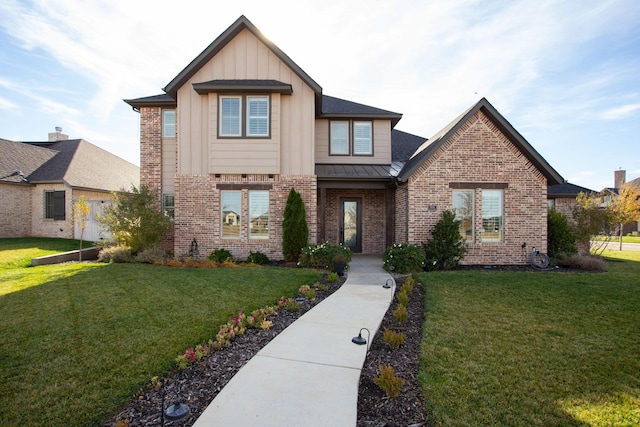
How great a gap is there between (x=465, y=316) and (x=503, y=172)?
7.12 metres

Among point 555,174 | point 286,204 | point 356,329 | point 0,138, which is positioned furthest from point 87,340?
point 0,138

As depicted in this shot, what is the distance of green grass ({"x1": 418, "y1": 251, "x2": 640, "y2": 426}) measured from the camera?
10.3 feet

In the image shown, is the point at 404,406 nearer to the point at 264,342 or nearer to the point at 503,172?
the point at 264,342

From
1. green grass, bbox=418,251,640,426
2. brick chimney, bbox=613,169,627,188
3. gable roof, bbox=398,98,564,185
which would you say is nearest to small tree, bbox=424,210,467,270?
gable roof, bbox=398,98,564,185

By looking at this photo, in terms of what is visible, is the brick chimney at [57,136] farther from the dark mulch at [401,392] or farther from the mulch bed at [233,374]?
the dark mulch at [401,392]

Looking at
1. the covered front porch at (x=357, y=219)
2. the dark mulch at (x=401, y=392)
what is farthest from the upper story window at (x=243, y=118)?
the dark mulch at (x=401, y=392)

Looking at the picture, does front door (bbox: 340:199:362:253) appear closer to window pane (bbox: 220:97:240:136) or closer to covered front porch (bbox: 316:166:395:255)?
covered front porch (bbox: 316:166:395:255)

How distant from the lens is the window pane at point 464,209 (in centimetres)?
1116

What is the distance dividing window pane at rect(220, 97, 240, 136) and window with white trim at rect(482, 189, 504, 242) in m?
8.68

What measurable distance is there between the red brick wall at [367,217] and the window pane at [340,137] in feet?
5.57

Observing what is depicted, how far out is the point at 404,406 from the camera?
126 inches

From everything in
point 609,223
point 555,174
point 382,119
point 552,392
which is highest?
point 382,119

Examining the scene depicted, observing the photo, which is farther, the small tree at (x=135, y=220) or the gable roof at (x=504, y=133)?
the small tree at (x=135, y=220)

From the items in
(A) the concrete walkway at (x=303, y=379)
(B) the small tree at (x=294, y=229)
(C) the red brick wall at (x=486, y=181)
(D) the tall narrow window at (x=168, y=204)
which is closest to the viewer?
(A) the concrete walkway at (x=303, y=379)
